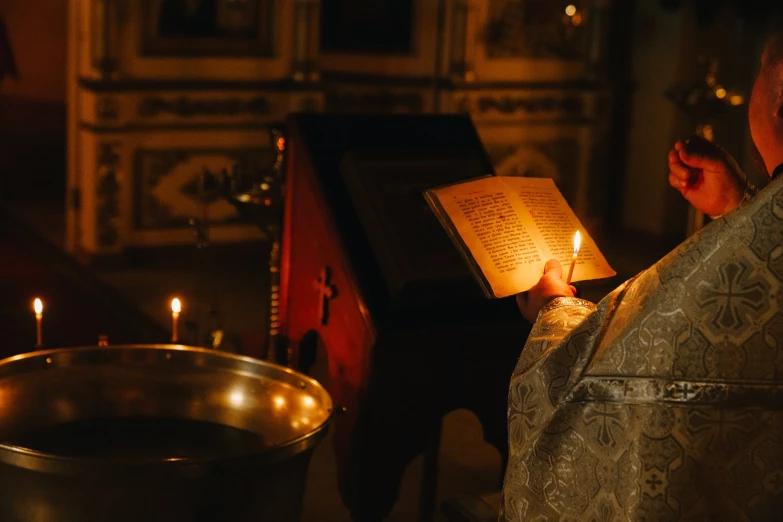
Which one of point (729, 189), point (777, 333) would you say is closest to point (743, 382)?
point (777, 333)

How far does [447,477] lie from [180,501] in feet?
5.00

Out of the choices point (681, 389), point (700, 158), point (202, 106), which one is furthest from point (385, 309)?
point (202, 106)

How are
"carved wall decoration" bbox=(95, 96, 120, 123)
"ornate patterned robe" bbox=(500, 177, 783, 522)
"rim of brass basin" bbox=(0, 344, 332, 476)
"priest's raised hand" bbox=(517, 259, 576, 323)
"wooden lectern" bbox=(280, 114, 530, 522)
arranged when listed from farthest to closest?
"carved wall decoration" bbox=(95, 96, 120, 123) < "wooden lectern" bbox=(280, 114, 530, 522) < "rim of brass basin" bbox=(0, 344, 332, 476) < "priest's raised hand" bbox=(517, 259, 576, 323) < "ornate patterned robe" bbox=(500, 177, 783, 522)

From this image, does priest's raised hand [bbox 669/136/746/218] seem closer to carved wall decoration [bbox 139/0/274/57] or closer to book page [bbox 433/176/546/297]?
book page [bbox 433/176/546/297]

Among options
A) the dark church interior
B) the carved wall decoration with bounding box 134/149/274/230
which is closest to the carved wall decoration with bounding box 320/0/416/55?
the dark church interior

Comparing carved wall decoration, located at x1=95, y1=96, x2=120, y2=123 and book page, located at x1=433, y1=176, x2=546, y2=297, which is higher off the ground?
book page, located at x1=433, y1=176, x2=546, y2=297

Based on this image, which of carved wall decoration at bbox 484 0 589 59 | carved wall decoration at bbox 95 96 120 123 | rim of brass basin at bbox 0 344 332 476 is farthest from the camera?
carved wall decoration at bbox 484 0 589 59

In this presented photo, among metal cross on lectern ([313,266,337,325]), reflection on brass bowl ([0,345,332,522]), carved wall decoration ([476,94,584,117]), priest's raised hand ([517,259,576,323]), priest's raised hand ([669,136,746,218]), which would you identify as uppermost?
priest's raised hand ([669,136,746,218])

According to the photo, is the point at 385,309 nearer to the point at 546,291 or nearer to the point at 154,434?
the point at 154,434

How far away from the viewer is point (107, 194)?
5469mm

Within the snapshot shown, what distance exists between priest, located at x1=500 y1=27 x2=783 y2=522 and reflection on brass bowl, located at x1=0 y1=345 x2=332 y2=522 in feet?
1.81

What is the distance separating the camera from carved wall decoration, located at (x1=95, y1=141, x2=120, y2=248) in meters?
5.41

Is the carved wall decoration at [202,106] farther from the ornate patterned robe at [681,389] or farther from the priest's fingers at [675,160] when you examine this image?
the ornate patterned robe at [681,389]

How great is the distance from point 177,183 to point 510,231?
13.2ft
